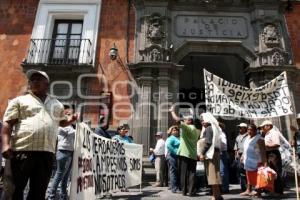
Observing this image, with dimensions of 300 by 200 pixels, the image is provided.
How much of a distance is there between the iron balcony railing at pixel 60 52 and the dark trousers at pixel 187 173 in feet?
19.5

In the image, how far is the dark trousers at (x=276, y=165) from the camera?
6442mm

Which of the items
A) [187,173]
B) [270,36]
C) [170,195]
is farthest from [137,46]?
[170,195]

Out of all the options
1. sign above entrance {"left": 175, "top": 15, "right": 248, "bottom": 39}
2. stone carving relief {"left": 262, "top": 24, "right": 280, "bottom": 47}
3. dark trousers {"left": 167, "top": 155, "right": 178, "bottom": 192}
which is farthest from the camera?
sign above entrance {"left": 175, "top": 15, "right": 248, "bottom": 39}

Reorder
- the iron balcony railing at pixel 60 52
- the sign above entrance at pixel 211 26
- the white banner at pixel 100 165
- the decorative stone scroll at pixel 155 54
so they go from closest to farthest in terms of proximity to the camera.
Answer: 1. the white banner at pixel 100 165
2. the decorative stone scroll at pixel 155 54
3. the iron balcony railing at pixel 60 52
4. the sign above entrance at pixel 211 26

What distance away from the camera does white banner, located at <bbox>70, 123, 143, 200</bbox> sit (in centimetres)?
435

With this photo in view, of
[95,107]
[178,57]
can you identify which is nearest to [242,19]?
[178,57]

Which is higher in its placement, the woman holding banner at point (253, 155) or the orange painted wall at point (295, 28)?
the orange painted wall at point (295, 28)

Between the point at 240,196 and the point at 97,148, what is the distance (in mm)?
3111

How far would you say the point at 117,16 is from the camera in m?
12.1

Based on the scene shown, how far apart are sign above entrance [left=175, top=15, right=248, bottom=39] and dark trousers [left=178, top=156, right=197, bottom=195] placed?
6.08 metres

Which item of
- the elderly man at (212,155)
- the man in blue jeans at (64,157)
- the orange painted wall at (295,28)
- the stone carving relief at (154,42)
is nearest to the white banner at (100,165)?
the man in blue jeans at (64,157)

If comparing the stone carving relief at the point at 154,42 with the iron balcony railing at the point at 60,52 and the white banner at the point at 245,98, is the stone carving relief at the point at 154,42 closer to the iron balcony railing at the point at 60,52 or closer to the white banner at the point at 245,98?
the iron balcony railing at the point at 60,52

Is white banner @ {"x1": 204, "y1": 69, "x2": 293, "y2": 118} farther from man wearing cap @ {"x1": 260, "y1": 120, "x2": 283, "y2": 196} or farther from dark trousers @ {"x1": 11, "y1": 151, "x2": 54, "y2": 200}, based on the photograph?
dark trousers @ {"x1": 11, "y1": 151, "x2": 54, "y2": 200}

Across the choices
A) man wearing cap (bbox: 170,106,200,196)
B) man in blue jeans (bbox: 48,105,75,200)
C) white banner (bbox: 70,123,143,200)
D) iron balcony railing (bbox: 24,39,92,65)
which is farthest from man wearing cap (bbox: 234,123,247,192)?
iron balcony railing (bbox: 24,39,92,65)
